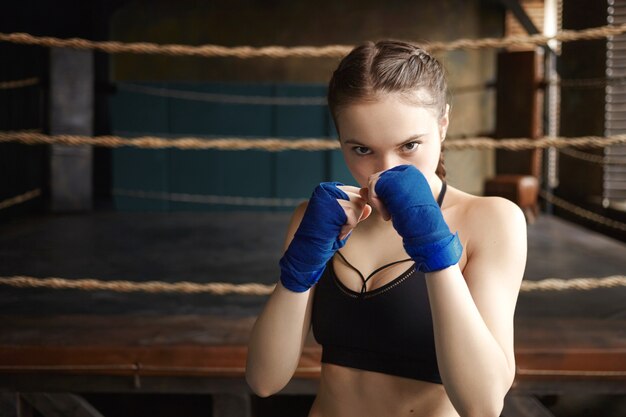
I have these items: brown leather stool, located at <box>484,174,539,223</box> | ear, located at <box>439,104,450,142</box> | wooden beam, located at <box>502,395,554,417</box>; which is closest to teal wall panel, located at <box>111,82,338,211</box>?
brown leather stool, located at <box>484,174,539,223</box>

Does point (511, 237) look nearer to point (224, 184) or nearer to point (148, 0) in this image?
point (224, 184)

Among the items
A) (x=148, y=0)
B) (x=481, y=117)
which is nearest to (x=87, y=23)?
(x=148, y=0)

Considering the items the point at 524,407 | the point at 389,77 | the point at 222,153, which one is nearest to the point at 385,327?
the point at 389,77

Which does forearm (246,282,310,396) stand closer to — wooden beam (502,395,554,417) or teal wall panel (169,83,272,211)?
wooden beam (502,395,554,417)

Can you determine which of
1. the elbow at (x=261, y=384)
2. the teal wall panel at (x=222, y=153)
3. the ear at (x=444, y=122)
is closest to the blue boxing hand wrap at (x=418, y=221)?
the ear at (x=444, y=122)

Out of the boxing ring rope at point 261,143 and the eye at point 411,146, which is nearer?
the eye at point 411,146

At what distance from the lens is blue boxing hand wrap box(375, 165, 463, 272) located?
67cm

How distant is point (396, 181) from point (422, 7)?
19.2 ft

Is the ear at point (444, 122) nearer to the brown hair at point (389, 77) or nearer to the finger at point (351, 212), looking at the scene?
the brown hair at point (389, 77)

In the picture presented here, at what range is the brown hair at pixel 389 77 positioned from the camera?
718mm

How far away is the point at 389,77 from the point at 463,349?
1.00 feet

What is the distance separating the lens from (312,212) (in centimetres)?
72

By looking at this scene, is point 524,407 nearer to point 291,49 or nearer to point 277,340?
point 277,340

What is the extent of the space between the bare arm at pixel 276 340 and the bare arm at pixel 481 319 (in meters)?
0.17
